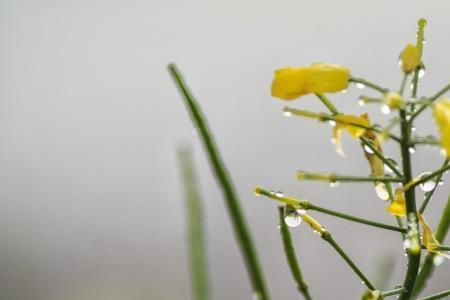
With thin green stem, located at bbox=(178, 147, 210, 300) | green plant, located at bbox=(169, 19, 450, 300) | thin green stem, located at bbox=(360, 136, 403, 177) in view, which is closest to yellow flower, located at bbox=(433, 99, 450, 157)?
green plant, located at bbox=(169, 19, 450, 300)

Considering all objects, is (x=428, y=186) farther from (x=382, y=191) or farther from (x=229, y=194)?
(x=229, y=194)

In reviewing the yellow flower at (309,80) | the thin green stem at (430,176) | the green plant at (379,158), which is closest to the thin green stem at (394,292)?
the green plant at (379,158)

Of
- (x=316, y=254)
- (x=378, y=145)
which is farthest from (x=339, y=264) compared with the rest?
(x=378, y=145)

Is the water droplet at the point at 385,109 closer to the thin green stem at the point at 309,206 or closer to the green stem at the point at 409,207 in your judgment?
the green stem at the point at 409,207

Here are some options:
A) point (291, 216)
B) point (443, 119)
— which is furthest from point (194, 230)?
point (443, 119)

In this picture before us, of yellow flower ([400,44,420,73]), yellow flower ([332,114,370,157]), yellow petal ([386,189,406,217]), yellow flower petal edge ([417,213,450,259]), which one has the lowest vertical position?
yellow flower petal edge ([417,213,450,259])

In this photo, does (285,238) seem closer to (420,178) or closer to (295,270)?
(295,270)

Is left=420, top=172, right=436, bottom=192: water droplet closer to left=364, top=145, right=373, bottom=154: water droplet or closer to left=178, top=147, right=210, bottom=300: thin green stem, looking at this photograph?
left=364, top=145, right=373, bottom=154: water droplet
